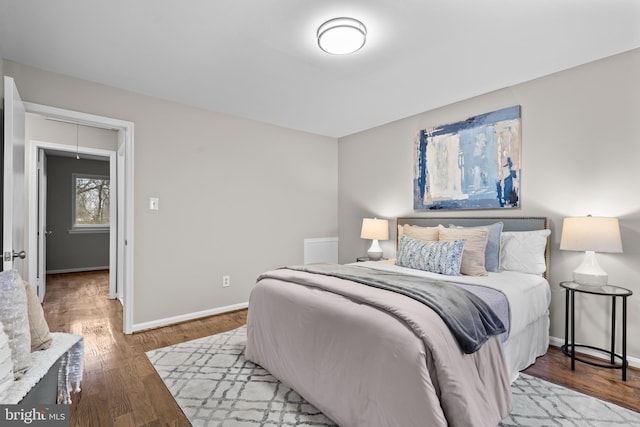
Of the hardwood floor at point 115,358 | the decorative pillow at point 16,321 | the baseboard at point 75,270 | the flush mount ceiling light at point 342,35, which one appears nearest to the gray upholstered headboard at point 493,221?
the flush mount ceiling light at point 342,35

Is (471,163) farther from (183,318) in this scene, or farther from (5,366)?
(5,366)

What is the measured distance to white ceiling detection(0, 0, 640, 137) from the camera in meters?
1.89

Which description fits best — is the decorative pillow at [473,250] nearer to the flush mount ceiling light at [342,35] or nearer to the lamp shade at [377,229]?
the lamp shade at [377,229]

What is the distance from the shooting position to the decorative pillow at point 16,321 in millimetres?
1371

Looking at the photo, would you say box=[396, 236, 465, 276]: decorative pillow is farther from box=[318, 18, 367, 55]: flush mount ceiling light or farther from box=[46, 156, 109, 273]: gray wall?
box=[46, 156, 109, 273]: gray wall

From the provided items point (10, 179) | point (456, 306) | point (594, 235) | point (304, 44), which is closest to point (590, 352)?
point (594, 235)

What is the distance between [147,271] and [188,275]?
0.42m

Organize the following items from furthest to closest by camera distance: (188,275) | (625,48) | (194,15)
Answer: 1. (188,275)
2. (625,48)
3. (194,15)

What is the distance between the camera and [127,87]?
3039 millimetres

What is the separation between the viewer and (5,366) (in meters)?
1.23

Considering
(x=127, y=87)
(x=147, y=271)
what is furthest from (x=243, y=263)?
(x=127, y=87)

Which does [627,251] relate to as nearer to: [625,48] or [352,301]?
[625,48]

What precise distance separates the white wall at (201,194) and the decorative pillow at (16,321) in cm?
175

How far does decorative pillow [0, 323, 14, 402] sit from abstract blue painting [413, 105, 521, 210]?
358cm
